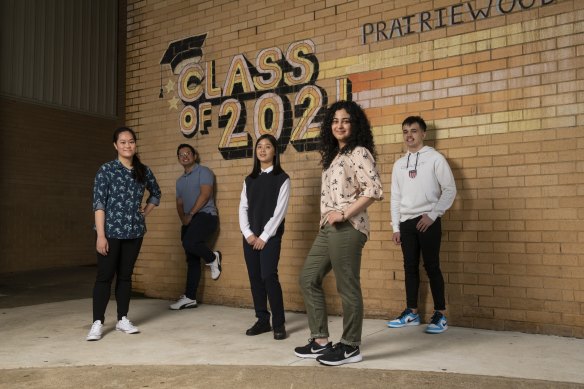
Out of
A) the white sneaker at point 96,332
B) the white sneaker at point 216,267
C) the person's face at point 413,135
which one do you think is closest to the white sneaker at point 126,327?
the white sneaker at point 96,332

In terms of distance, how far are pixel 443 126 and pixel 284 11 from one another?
2140 millimetres

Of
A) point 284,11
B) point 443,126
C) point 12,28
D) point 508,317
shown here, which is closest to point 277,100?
point 284,11

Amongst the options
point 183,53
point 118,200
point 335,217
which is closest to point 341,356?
point 335,217

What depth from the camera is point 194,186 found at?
18.7 ft

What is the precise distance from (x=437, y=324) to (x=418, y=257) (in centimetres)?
57

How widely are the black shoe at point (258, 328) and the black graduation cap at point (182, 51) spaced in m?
3.34

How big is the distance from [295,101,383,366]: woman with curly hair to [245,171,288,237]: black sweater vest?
823 millimetres

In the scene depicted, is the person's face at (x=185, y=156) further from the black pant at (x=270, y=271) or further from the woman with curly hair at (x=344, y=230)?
the woman with curly hair at (x=344, y=230)

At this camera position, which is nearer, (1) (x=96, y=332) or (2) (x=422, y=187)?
(1) (x=96, y=332)

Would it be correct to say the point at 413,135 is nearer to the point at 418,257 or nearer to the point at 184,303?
the point at 418,257

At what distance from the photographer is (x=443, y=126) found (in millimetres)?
4602

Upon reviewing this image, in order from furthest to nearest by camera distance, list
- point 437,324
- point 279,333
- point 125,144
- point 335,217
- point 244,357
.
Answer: point 125,144
point 437,324
point 279,333
point 244,357
point 335,217

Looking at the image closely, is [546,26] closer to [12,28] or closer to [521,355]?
[521,355]

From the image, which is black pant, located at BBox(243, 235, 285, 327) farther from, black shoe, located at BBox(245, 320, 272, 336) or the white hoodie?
the white hoodie
